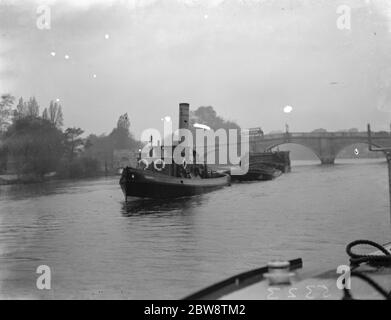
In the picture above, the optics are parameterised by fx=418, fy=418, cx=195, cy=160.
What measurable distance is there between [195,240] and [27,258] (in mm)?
2697

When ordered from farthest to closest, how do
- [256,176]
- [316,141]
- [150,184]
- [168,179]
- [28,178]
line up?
[316,141] → [256,176] → [28,178] → [168,179] → [150,184]

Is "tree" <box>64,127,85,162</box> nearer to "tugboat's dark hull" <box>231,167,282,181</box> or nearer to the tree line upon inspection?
the tree line

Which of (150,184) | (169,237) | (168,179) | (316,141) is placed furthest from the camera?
(316,141)

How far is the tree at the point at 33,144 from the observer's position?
16.0 m

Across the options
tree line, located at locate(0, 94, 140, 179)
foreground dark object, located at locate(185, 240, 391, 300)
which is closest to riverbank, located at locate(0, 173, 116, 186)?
tree line, located at locate(0, 94, 140, 179)

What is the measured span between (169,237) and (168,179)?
664 cm

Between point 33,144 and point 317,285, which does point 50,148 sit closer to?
point 33,144

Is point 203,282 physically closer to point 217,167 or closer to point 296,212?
point 296,212

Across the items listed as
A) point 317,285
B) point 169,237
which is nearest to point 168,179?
point 169,237

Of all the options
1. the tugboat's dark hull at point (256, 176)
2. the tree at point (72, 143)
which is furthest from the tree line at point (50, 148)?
the tugboat's dark hull at point (256, 176)

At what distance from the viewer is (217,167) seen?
2630cm

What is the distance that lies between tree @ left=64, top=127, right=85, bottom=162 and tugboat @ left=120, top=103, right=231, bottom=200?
3822 millimetres

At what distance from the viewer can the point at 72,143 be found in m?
17.9

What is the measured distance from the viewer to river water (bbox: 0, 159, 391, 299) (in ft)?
15.1
